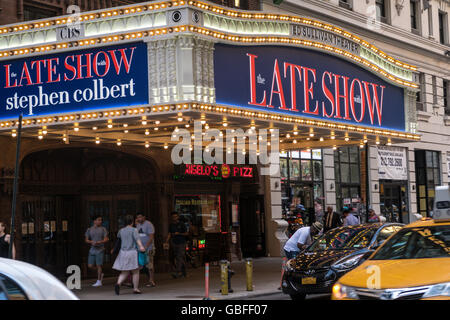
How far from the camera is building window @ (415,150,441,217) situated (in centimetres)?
3822

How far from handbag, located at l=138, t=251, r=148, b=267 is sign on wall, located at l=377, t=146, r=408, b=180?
1879 centimetres

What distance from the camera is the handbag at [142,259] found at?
1866cm

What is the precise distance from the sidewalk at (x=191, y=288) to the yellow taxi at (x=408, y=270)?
6200 mm

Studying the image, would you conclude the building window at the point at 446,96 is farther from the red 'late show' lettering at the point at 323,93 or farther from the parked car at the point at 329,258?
the parked car at the point at 329,258

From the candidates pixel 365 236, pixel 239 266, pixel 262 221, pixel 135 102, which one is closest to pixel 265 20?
pixel 135 102

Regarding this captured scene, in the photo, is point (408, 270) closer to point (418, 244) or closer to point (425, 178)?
point (418, 244)

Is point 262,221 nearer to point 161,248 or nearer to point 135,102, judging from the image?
point 161,248

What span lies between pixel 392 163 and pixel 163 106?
874 inches

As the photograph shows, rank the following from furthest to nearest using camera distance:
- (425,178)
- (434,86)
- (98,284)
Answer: (434,86) < (425,178) < (98,284)

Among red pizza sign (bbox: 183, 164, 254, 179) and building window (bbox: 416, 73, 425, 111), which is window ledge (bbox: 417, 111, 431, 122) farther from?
red pizza sign (bbox: 183, 164, 254, 179)

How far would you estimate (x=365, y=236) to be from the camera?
52.2 ft

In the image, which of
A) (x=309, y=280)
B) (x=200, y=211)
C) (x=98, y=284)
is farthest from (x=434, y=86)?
(x=309, y=280)

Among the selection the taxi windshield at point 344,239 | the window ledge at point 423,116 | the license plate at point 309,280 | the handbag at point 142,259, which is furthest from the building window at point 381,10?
the license plate at point 309,280

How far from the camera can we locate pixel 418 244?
10477 mm
